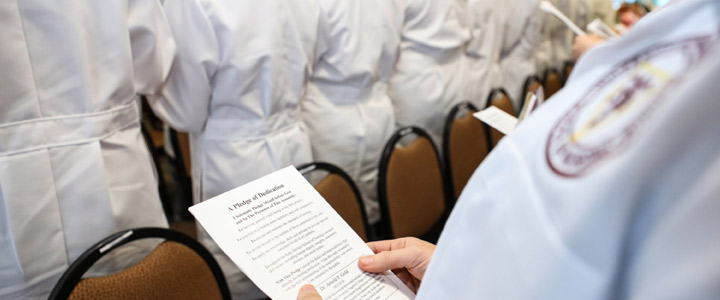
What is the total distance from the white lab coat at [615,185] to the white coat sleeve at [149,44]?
0.90 metres

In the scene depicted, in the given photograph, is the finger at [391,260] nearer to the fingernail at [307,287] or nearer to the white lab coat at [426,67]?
the fingernail at [307,287]

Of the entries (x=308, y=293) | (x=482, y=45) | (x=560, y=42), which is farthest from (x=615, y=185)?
(x=560, y=42)

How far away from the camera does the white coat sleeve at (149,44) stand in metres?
0.95

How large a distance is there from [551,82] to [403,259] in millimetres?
3229

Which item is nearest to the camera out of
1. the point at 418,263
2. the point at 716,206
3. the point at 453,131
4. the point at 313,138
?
the point at 716,206

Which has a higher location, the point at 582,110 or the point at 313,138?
the point at 582,110

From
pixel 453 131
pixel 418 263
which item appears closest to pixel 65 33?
pixel 418 263

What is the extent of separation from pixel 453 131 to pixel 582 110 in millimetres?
1562

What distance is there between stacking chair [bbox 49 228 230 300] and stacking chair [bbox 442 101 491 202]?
109 cm

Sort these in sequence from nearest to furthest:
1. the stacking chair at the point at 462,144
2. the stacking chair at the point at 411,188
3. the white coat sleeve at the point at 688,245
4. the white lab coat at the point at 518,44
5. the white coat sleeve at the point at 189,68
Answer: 1. the white coat sleeve at the point at 688,245
2. the white coat sleeve at the point at 189,68
3. the stacking chair at the point at 411,188
4. the stacking chair at the point at 462,144
5. the white lab coat at the point at 518,44

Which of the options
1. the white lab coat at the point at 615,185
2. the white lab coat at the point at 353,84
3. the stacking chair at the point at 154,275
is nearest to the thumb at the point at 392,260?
the white lab coat at the point at 615,185

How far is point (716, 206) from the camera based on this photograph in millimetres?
230

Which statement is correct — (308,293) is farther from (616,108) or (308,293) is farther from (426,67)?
(426,67)

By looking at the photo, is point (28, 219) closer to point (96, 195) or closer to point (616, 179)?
point (96, 195)
